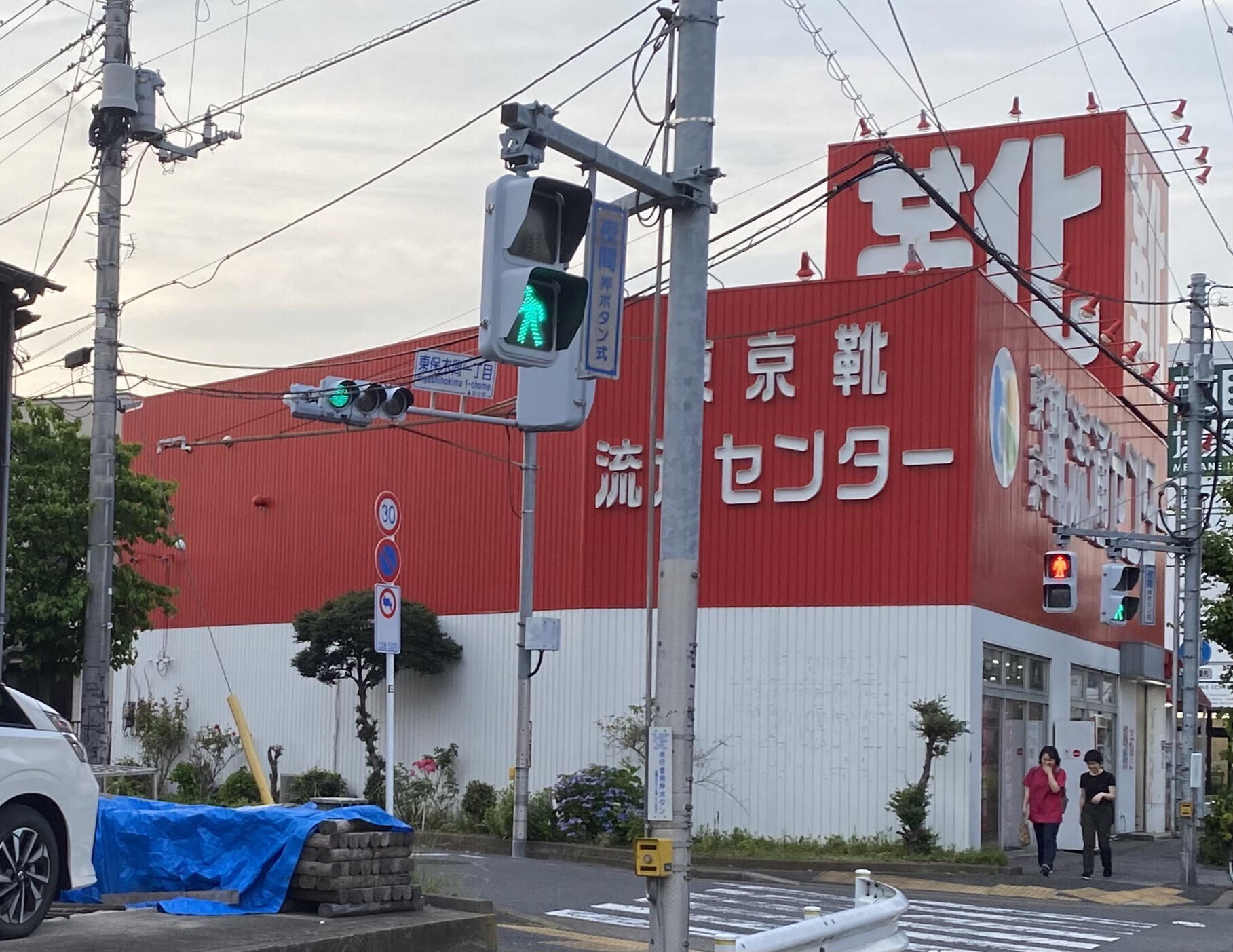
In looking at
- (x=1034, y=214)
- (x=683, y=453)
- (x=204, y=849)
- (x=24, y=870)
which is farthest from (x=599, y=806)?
(x=1034, y=214)

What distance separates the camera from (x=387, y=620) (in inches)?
572

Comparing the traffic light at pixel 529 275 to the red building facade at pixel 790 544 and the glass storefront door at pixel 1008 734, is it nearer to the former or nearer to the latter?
the red building facade at pixel 790 544

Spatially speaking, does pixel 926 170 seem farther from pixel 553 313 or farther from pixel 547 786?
pixel 553 313

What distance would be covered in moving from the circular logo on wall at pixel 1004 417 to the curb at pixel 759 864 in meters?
6.04

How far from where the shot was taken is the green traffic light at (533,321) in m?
7.94

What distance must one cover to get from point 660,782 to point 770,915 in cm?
830

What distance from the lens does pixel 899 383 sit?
79.6 feet

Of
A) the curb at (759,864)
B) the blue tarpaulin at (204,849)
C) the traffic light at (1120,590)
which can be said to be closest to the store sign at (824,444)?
the traffic light at (1120,590)

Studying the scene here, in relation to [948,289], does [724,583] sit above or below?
below

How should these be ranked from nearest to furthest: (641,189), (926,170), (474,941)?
(641,189), (474,941), (926,170)

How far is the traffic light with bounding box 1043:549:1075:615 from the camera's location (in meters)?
23.5

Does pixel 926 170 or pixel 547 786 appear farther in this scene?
pixel 926 170

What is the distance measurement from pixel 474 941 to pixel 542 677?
15103mm

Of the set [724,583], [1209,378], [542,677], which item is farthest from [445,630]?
[1209,378]
